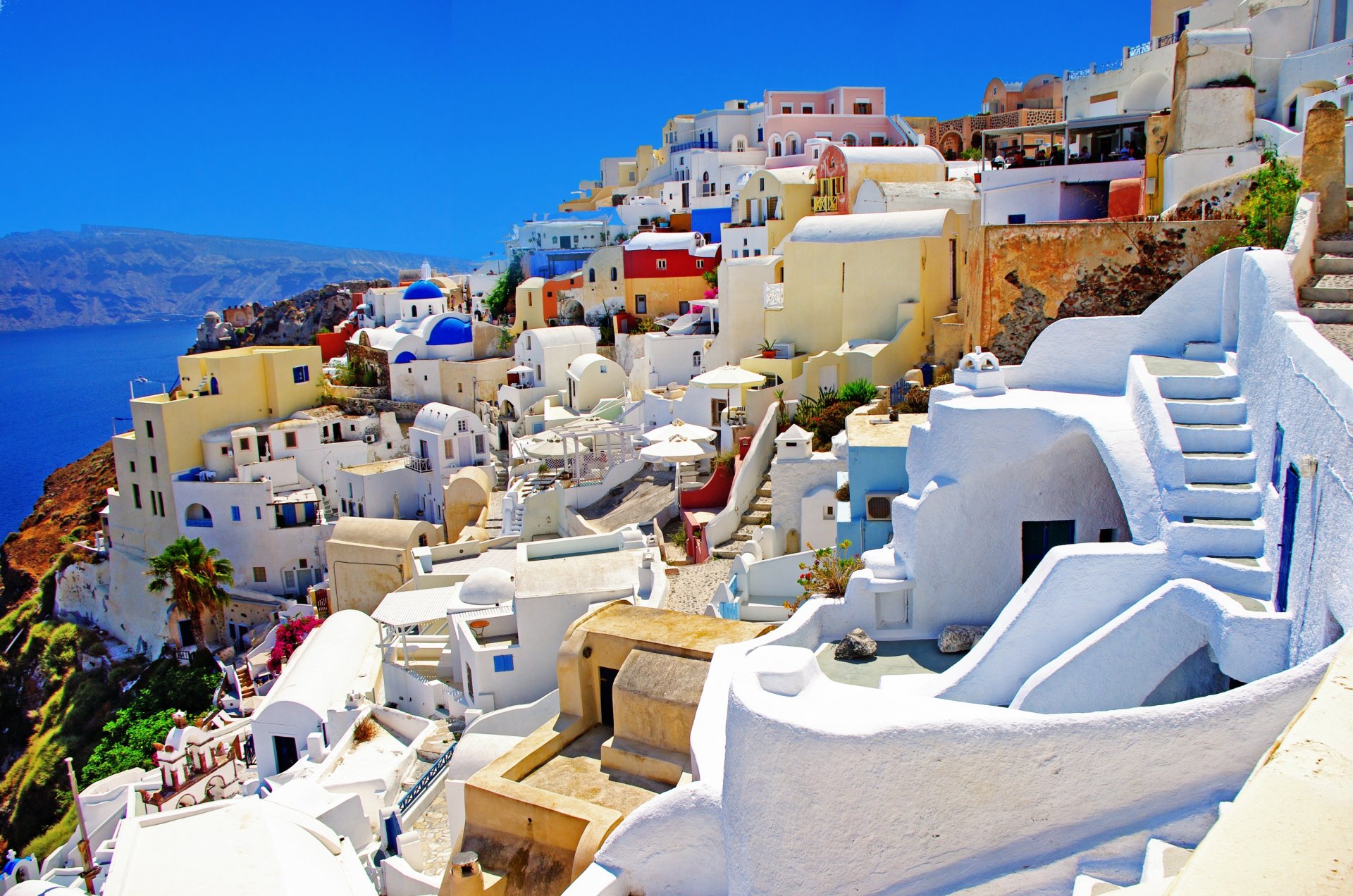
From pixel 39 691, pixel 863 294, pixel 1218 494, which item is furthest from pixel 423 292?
pixel 1218 494

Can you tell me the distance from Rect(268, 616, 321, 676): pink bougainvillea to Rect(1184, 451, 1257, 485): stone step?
22.3 meters

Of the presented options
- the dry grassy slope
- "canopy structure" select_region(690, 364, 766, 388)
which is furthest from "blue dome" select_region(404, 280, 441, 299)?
"canopy structure" select_region(690, 364, 766, 388)

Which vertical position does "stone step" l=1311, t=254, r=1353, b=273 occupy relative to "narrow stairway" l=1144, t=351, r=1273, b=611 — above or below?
above

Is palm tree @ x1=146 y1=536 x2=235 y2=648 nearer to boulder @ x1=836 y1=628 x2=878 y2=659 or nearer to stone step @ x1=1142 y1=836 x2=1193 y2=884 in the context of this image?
boulder @ x1=836 y1=628 x2=878 y2=659

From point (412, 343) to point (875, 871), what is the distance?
36.1 m

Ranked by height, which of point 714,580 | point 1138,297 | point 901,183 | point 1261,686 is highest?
point 901,183

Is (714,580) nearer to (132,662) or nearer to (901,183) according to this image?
(901,183)

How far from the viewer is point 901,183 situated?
99.7ft

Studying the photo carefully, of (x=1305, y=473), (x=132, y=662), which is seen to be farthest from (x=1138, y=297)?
(x=132, y=662)

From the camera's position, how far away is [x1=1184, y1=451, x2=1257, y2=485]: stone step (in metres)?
7.48

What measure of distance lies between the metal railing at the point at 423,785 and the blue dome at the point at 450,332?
88.7 ft

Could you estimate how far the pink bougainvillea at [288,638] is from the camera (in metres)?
25.5

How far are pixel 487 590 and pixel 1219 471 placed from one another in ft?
41.8

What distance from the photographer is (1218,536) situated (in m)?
7.07
